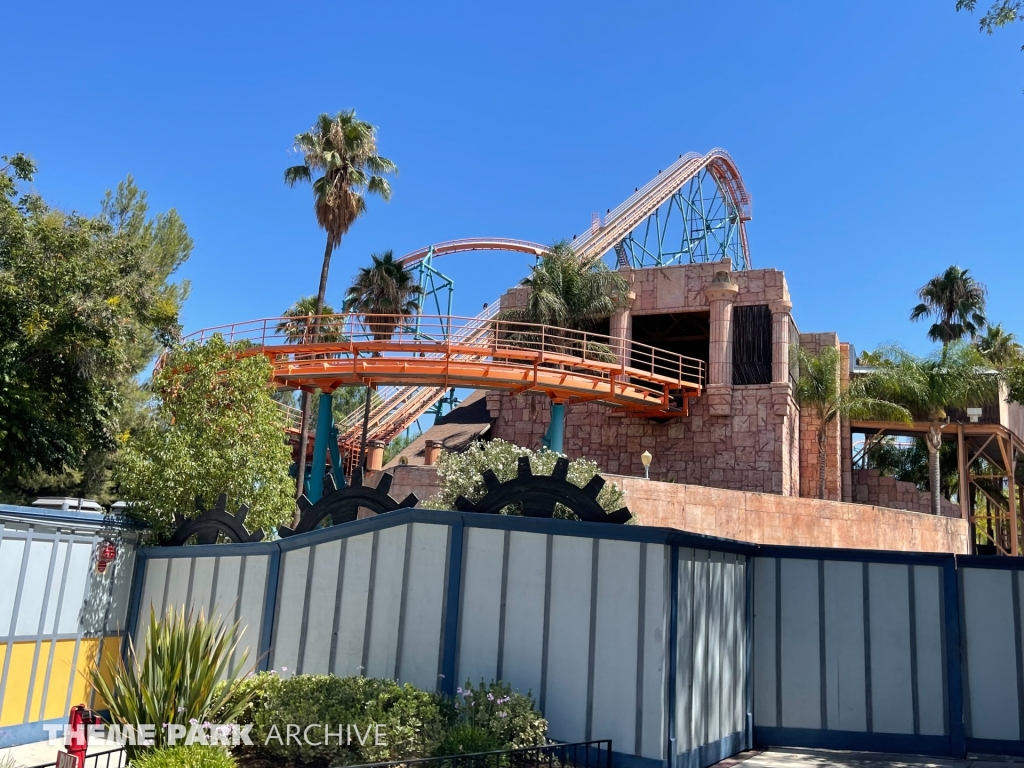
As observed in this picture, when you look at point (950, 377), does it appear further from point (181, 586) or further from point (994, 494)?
point (181, 586)

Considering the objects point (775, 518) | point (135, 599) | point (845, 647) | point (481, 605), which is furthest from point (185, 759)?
point (775, 518)

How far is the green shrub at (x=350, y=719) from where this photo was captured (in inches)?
287

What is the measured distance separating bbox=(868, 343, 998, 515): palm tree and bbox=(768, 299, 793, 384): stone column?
3.16 metres

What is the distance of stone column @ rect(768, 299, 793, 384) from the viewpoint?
88.7 feet

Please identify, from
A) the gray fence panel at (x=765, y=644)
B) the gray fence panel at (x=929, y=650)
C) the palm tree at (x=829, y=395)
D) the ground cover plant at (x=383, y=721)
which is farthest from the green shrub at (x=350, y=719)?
the palm tree at (x=829, y=395)

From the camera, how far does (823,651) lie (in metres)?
9.17

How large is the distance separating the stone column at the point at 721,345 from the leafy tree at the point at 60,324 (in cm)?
1626

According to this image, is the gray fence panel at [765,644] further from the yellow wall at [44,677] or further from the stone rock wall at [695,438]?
the stone rock wall at [695,438]

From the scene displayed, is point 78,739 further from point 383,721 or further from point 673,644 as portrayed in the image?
point 673,644

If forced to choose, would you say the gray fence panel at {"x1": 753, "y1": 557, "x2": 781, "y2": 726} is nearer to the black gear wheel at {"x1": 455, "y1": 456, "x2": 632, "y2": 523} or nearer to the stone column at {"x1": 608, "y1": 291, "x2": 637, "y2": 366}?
the black gear wheel at {"x1": 455, "y1": 456, "x2": 632, "y2": 523}

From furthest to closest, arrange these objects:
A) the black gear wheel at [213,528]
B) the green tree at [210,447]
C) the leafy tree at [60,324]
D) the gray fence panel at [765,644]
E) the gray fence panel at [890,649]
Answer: the leafy tree at [60,324]
the green tree at [210,447]
the black gear wheel at [213,528]
the gray fence panel at [765,644]
the gray fence panel at [890,649]

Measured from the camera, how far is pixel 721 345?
27641mm

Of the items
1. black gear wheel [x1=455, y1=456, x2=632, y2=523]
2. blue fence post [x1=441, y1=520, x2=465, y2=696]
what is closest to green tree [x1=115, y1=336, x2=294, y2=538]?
black gear wheel [x1=455, y1=456, x2=632, y2=523]

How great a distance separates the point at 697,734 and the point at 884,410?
2277 cm
